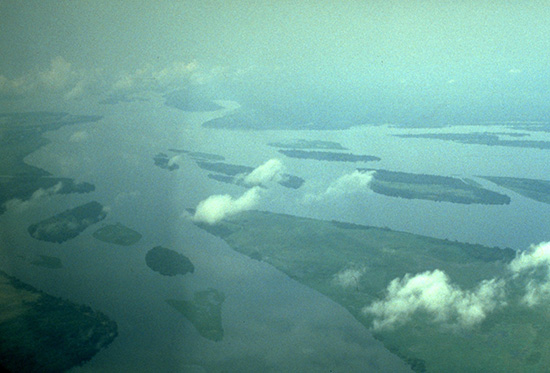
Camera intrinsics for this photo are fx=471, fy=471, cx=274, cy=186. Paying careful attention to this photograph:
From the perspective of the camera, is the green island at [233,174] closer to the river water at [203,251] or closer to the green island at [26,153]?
the river water at [203,251]

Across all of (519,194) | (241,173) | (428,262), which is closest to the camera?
(428,262)

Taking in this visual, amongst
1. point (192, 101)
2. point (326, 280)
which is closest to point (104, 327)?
point (326, 280)

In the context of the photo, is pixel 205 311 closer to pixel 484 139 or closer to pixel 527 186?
pixel 527 186

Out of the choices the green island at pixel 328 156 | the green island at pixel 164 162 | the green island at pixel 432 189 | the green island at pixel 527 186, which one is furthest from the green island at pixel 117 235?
the green island at pixel 527 186

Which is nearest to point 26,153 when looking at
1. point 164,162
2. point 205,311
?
point 164,162

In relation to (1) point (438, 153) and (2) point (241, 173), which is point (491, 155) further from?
(2) point (241, 173)

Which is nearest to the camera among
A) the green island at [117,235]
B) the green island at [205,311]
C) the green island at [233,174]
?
the green island at [205,311]

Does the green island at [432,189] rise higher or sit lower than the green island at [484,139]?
lower
